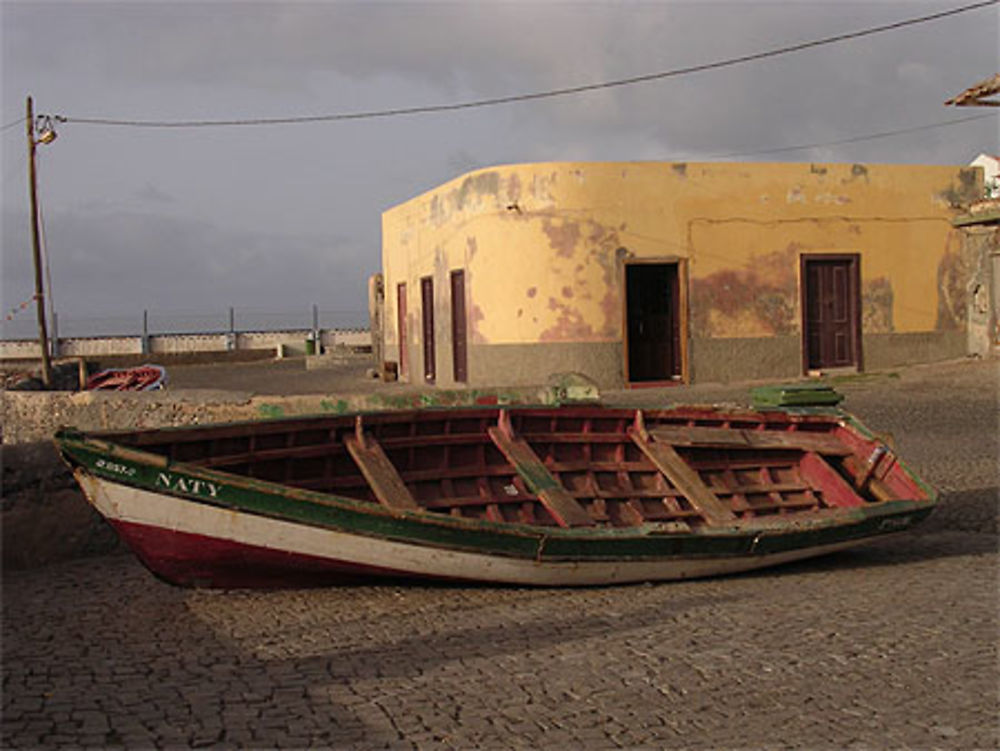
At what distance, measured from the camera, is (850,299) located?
20.1m

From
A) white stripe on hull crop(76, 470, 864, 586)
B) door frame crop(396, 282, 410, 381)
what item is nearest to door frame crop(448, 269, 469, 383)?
door frame crop(396, 282, 410, 381)

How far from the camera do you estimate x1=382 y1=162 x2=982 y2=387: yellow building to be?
738 inches

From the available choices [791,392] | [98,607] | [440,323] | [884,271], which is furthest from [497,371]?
[98,607]

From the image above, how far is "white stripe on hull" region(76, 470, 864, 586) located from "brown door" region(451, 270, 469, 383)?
1361 centimetres

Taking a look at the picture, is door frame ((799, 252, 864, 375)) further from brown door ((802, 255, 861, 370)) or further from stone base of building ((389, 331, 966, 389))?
stone base of building ((389, 331, 966, 389))

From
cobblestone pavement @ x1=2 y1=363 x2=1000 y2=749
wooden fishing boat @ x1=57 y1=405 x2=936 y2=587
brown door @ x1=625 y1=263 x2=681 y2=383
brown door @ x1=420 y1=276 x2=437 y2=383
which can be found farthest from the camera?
brown door @ x1=420 y1=276 x2=437 y2=383

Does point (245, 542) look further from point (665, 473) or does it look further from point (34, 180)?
point (34, 180)

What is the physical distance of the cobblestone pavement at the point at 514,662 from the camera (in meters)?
4.33

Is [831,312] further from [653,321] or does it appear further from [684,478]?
[684,478]

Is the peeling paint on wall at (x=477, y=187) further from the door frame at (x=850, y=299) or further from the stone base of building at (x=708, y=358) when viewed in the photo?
the door frame at (x=850, y=299)

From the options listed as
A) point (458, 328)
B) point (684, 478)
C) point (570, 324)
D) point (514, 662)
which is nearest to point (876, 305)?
point (570, 324)

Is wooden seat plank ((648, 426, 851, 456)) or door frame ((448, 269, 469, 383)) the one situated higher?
door frame ((448, 269, 469, 383))

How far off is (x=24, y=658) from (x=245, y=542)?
4.56 ft

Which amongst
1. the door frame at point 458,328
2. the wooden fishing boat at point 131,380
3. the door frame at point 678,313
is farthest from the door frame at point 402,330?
the door frame at point 678,313
